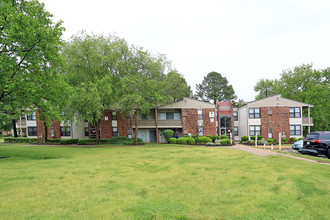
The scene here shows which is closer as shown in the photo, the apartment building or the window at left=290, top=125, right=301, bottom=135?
the window at left=290, top=125, right=301, bottom=135

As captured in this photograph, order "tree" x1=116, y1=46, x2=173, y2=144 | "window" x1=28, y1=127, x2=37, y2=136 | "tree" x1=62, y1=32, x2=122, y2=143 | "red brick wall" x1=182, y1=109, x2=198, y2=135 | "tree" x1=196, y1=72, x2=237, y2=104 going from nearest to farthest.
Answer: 1. "tree" x1=62, y1=32, x2=122, y2=143
2. "tree" x1=116, y1=46, x2=173, y2=144
3. "red brick wall" x1=182, y1=109, x2=198, y2=135
4. "window" x1=28, y1=127, x2=37, y2=136
5. "tree" x1=196, y1=72, x2=237, y2=104

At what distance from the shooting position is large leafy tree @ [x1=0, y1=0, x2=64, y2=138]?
474 inches

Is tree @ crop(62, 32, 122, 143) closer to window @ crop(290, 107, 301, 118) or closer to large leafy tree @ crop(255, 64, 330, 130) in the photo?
window @ crop(290, 107, 301, 118)

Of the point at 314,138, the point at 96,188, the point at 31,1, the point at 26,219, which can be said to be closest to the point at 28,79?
the point at 31,1

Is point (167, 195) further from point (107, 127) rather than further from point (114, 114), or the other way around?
point (107, 127)

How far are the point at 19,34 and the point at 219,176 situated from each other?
47.3 feet

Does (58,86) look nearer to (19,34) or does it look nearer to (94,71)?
(19,34)

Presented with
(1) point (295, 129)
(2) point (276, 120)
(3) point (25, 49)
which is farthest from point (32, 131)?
(1) point (295, 129)

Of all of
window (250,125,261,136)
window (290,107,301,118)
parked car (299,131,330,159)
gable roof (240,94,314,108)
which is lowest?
window (250,125,261,136)

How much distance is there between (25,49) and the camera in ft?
42.8

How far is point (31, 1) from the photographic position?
14.0 m

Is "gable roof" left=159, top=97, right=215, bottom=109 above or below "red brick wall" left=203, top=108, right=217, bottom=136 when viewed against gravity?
above

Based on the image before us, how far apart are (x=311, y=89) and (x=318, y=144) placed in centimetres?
2824

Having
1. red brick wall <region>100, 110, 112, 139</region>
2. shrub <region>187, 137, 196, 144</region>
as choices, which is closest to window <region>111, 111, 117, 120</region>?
red brick wall <region>100, 110, 112, 139</region>
